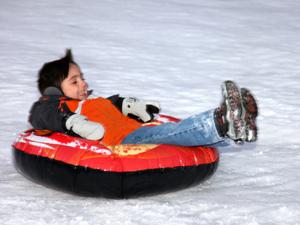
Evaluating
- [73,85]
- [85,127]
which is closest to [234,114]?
[85,127]

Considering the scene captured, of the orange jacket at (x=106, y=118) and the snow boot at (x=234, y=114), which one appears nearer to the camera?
the snow boot at (x=234, y=114)

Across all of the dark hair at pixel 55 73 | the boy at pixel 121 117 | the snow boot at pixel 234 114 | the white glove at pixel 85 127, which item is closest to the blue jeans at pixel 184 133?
the boy at pixel 121 117

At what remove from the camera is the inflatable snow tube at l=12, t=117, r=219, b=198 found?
12.3ft

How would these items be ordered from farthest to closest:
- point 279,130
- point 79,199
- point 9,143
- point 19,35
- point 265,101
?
point 19,35, point 265,101, point 279,130, point 9,143, point 79,199

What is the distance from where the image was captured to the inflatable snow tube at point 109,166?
3.74m

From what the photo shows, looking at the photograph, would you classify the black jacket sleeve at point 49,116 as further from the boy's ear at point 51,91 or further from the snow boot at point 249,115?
the snow boot at point 249,115

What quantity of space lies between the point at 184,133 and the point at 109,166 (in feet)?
1.58

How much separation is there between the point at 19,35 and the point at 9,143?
182 inches

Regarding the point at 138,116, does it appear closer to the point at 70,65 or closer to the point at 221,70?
the point at 70,65

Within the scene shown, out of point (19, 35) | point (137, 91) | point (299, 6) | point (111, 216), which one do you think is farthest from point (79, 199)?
point (299, 6)

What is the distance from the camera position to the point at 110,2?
39.8 ft

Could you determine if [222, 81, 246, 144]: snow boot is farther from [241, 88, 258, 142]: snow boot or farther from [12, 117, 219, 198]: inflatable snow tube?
[12, 117, 219, 198]: inflatable snow tube

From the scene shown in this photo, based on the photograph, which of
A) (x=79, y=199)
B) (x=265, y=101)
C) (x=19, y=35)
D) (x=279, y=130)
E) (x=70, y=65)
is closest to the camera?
(x=79, y=199)

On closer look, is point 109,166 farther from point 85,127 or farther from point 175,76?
point 175,76
